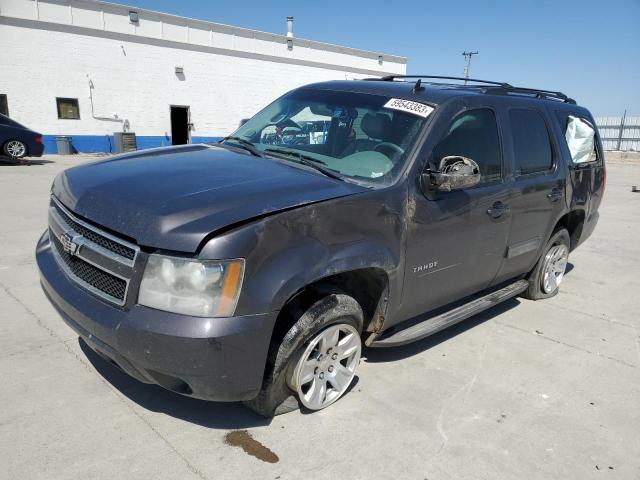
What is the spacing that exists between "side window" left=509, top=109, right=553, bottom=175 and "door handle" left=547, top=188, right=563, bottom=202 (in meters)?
0.22

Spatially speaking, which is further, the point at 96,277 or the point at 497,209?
the point at 497,209

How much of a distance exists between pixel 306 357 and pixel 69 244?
1.44 metres

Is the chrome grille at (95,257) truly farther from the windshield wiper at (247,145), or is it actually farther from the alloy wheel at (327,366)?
the windshield wiper at (247,145)

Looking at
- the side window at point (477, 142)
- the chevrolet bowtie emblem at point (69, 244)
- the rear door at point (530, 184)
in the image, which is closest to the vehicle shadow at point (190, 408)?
the chevrolet bowtie emblem at point (69, 244)

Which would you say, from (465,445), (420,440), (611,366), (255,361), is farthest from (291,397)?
(611,366)

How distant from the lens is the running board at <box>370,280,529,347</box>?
3.39 m

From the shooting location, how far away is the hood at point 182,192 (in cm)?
238

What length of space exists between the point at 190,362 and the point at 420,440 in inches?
54.8

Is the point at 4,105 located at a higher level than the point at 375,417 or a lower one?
higher

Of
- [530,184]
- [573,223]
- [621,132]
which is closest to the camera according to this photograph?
[530,184]

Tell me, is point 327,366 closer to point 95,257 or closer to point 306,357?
point 306,357

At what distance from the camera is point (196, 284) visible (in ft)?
7.73

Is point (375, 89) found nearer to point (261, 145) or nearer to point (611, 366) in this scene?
point (261, 145)

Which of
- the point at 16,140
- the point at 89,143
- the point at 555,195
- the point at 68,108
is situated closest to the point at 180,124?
the point at 89,143
